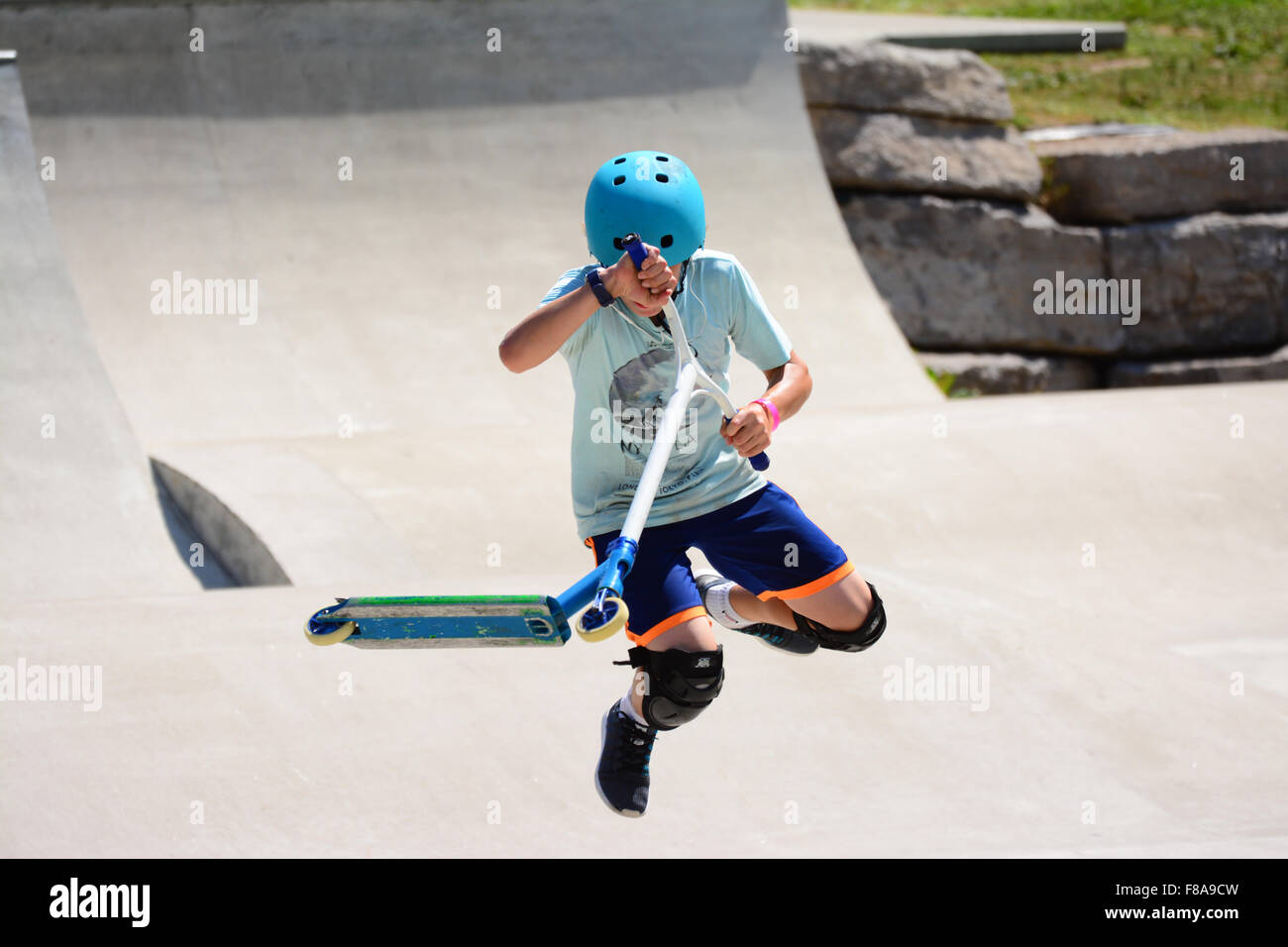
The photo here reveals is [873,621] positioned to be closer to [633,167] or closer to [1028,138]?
[633,167]

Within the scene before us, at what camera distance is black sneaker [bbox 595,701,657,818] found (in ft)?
11.2

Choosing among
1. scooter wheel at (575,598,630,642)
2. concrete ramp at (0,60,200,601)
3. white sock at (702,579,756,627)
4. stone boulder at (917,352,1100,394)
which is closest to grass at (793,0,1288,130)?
stone boulder at (917,352,1100,394)

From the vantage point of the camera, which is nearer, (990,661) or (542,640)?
(542,640)

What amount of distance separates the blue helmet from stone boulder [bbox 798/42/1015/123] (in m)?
12.3

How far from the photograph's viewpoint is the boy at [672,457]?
323 cm

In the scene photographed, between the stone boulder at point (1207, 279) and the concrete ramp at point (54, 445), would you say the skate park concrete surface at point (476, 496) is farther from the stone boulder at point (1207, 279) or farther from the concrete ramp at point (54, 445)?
the stone boulder at point (1207, 279)

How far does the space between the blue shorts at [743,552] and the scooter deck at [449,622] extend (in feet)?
1.87

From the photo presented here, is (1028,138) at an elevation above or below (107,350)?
above

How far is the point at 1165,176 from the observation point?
15398 mm

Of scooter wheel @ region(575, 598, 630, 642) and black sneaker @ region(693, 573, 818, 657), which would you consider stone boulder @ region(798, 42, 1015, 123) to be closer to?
black sneaker @ region(693, 573, 818, 657)

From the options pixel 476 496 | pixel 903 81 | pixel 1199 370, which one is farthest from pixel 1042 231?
pixel 476 496

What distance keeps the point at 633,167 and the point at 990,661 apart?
123 inches

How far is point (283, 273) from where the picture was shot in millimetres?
10531
